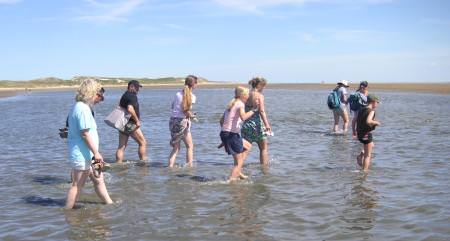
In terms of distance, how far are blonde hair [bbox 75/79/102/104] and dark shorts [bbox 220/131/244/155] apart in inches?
114

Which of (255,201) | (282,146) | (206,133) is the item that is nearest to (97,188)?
(255,201)

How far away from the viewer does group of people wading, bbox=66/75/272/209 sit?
7422 millimetres

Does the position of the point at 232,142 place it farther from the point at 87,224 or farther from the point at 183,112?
the point at 87,224

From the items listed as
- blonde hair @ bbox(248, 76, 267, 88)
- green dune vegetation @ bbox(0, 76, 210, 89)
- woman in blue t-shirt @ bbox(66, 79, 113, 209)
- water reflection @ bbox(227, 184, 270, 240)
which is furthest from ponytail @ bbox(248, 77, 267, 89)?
green dune vegetation @ bbox(0, 76, 210, 89)

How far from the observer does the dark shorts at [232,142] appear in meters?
9.66

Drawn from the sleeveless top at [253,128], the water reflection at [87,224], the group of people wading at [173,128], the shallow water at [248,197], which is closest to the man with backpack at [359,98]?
the shallow water at [248,197]

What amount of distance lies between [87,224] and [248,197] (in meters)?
2.73

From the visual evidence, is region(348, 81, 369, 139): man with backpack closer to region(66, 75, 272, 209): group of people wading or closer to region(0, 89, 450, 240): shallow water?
region(0, 89, 450, 240): shallow water

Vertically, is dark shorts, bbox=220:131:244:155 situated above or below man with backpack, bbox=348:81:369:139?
below

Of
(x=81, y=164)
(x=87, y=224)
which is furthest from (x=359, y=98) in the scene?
(x=87, y=224)

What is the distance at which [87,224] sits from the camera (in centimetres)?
726

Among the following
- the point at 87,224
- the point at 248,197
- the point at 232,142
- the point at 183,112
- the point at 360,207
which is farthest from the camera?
the point at 183,112

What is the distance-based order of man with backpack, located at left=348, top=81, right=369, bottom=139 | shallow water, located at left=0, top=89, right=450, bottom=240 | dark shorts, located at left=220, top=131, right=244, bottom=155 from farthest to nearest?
man with backpack, located at left=348, top=81, right=369, bottom=139 < dark shorts, located at left=220, top=131, right=244, bottom=155 < shallow water, located at left=0, top=89, right=450, bottom=240

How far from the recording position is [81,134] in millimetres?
7316
